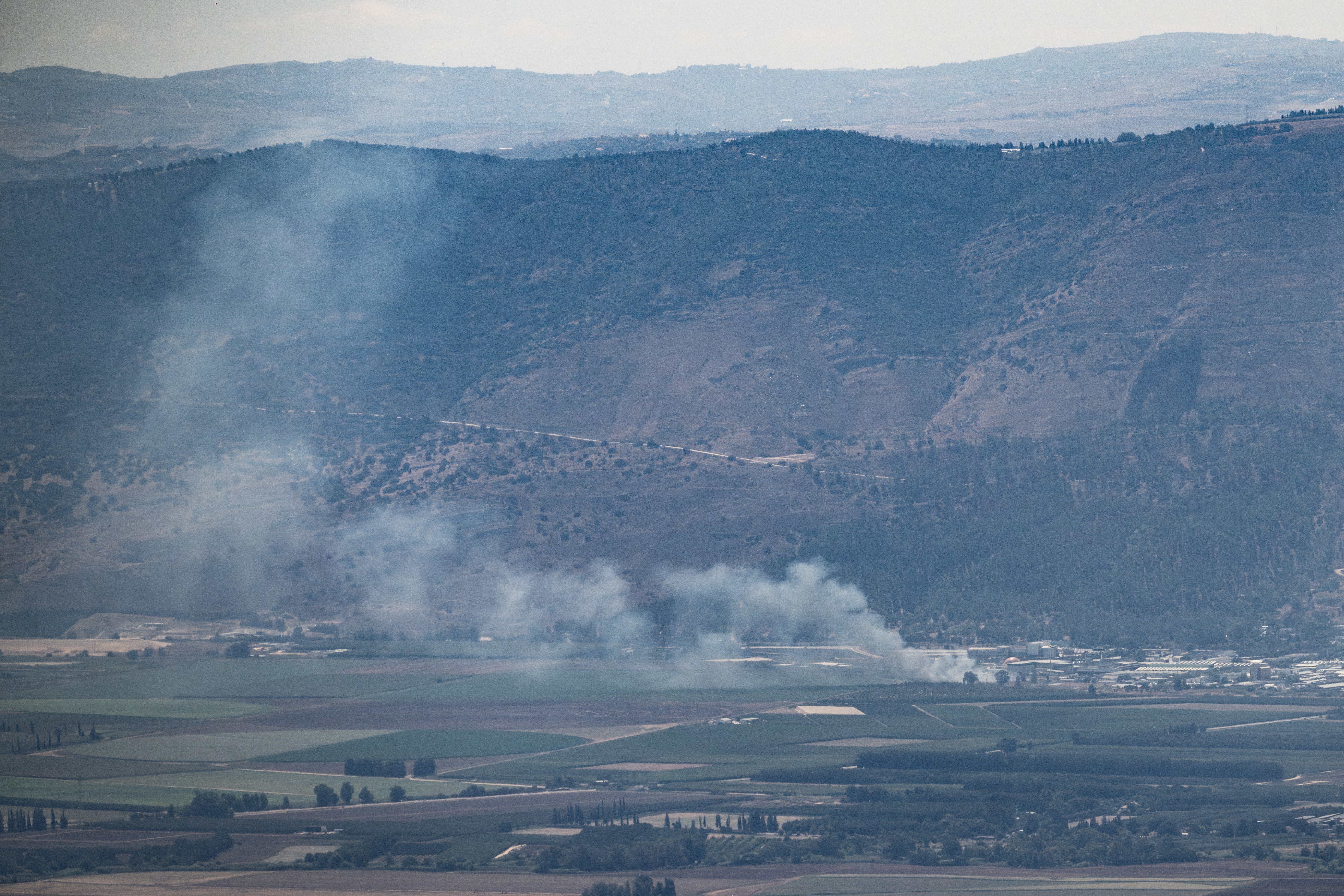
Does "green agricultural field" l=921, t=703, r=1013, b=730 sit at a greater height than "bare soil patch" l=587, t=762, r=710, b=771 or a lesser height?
greater

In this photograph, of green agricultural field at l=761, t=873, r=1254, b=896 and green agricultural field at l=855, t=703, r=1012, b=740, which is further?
green agricultural field at l=855, t=703, r=1012, b=740

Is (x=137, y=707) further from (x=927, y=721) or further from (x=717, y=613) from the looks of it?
(x=927, y=721)

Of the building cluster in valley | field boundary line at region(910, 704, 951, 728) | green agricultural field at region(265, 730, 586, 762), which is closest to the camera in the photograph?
green agricultural field at region(265, 730, 586, 762)

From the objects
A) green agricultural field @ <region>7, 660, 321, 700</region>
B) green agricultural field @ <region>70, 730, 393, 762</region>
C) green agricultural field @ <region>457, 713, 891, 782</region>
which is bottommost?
green agricultural field @ <region>457, 713, 891, 782</region>

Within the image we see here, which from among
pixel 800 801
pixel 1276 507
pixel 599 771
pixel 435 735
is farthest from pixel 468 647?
pixel 1276 507

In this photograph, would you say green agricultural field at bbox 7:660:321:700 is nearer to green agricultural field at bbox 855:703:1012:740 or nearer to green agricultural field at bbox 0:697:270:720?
green agricultural field at bbox 0:697:270:720

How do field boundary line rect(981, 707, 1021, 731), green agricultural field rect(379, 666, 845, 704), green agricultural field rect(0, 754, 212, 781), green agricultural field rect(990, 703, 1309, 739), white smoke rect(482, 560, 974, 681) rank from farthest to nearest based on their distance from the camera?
white smoke rect(482, 560, 974, 681)
green agricultural field rect(379, 666, 845, 704)
field boundary line rect(981, 707, 1021, 731)
green agricultural field rect(990, 703, 1309, 739)
green agricultural field rect(0, 754, 212, 781)

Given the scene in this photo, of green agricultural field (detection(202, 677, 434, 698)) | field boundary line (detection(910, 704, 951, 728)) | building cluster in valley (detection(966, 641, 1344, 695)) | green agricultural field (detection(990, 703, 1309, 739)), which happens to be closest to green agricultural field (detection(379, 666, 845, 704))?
green agricultural field (detection(202, 677, 434, 698))

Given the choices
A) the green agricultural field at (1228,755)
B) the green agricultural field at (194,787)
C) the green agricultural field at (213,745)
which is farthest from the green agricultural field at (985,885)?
the green agricultural field at (213,745)

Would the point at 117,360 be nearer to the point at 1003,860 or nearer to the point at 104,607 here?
the point at 104,607
